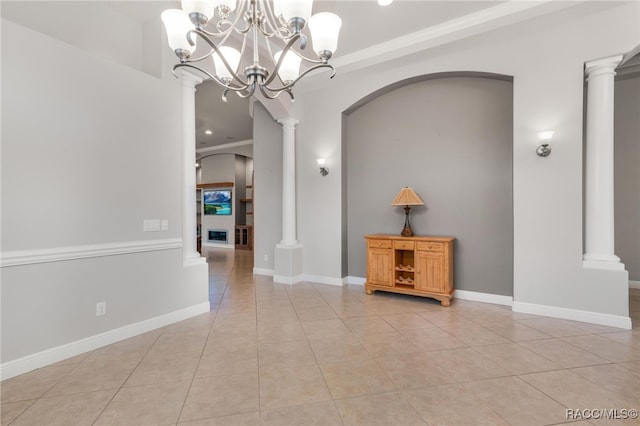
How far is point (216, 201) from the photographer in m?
11.2

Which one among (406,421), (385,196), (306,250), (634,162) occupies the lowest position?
(406,421)

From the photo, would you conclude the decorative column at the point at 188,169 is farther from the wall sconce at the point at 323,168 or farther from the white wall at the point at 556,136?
the white wall at the point at 556,136

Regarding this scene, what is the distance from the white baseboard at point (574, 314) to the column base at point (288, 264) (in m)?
A: 3.27

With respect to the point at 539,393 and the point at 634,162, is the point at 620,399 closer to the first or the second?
the point at 539,393

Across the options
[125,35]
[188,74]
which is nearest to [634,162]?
[188,74]

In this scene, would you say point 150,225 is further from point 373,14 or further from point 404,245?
point 373,14

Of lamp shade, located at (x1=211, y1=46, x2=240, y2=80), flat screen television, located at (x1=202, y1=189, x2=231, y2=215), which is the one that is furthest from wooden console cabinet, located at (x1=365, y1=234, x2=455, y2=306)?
flat screen television, located at (x1=202, y1=189, x2=231, y2=215)

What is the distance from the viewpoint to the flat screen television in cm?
1089

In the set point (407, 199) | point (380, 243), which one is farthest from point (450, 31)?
point (380, 243)

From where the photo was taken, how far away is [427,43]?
397 centimetres

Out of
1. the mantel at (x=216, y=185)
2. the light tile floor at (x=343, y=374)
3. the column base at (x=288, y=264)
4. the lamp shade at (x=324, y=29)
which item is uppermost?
the lamp shade at (x=324, y=29)

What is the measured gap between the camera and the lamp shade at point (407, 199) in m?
4.42

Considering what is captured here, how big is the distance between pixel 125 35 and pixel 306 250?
155 inches

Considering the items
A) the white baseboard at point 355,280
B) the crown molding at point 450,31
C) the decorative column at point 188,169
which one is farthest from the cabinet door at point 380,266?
the crown molding at point 450,31
